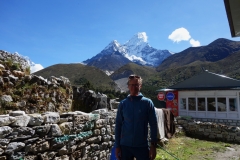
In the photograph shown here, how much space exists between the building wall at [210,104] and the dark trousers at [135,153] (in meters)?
17.5

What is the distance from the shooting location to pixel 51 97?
689 centimetres

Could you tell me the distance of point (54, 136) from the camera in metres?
3.79

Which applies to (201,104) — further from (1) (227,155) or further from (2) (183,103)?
(1) (227,155)

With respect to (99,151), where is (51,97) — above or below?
above

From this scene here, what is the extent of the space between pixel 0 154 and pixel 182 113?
760 inches

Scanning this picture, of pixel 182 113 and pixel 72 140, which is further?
pixel 182 113

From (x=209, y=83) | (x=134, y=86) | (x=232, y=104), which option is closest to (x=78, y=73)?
(x=209, y=83)

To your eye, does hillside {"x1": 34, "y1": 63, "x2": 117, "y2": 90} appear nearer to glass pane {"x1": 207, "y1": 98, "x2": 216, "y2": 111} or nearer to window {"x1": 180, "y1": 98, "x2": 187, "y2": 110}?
window {"x1": 180, "y1": 98, "x2": 187, "y2": 110}

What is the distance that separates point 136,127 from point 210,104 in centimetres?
1793

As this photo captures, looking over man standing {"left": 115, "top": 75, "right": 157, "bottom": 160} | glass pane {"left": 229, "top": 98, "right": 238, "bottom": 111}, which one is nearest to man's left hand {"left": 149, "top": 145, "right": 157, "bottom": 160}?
man standing {"left": 115, "top": 75, "right": 157, "bottom": 160}

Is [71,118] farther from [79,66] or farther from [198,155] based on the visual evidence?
[79,66]

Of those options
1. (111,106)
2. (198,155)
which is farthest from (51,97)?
(198,155)

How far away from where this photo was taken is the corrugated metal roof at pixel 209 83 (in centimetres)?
1790

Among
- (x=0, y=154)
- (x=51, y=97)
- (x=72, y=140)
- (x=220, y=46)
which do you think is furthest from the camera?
(x=220, y=46)
